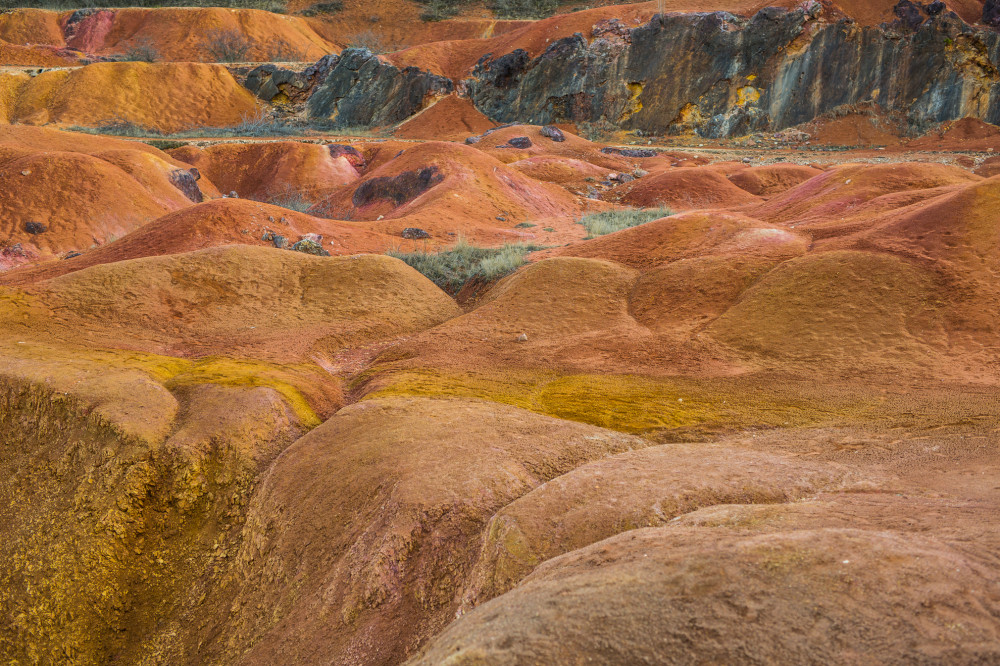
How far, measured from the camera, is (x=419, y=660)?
2.81m

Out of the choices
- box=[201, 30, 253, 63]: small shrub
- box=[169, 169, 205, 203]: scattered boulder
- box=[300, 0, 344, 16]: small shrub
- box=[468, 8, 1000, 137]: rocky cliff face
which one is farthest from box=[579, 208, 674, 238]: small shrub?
box=[300, 0, 344, 16]: small shrub

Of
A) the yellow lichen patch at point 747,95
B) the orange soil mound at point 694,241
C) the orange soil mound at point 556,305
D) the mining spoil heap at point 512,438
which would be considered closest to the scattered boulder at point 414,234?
the mining spoil heap at point 512,438

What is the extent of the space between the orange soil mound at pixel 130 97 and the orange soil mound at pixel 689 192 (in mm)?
27269

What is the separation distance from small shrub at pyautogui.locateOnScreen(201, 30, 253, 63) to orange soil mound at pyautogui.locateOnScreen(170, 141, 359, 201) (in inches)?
903

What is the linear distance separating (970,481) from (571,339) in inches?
185

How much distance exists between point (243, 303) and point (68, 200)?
12592 mm

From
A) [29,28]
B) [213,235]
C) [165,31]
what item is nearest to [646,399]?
[213,235]

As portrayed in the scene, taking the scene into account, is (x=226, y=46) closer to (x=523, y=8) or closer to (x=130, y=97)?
(x=130, y=97)

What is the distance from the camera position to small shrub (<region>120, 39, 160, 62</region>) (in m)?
46.4

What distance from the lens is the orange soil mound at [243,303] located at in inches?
326

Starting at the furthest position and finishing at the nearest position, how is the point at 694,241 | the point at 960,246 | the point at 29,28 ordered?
the point at 29,28 < the point at 694,241 < the point at 960,246

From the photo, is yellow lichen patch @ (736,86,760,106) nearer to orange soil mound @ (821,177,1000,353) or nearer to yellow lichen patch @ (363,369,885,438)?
orange soil mound @ (821,177,1000,353)

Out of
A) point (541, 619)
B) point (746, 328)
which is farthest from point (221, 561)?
point (746, 328)

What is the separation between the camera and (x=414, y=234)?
1552 cm
